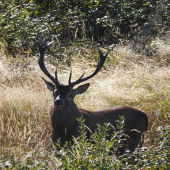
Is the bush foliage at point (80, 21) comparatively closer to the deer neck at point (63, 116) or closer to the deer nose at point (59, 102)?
the deer neck at point (63, 116)

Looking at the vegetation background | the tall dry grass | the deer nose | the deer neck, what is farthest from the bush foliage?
the deer nose

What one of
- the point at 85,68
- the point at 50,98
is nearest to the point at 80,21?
the point at 85,68

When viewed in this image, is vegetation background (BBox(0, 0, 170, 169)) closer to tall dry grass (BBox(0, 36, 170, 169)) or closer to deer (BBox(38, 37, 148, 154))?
tall dry grass (BBox(0, 36, 170, 169))

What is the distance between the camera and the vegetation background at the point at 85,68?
494 centimetres

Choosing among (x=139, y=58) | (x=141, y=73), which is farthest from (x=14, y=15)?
(x=141, y=73)

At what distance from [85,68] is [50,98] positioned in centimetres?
245

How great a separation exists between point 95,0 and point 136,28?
5.00ft

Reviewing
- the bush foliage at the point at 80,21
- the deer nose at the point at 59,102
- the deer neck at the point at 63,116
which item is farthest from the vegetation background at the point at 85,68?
the deer nose at the point at 59,102

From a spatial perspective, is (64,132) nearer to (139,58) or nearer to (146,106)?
(146,106)

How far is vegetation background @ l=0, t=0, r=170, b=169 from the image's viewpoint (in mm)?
4938

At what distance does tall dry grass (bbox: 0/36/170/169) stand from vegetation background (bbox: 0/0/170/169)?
17 mm

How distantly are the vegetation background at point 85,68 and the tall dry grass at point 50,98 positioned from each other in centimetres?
Answer: 2

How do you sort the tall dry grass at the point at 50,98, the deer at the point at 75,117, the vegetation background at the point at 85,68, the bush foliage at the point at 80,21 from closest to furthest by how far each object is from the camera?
the vegetation background at the point at 85,68 < the deer at the point at 75,117 < the tall dry grass at the point at 50,98 < the bush foliage at the point at 80,21

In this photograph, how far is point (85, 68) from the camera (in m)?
10.1
